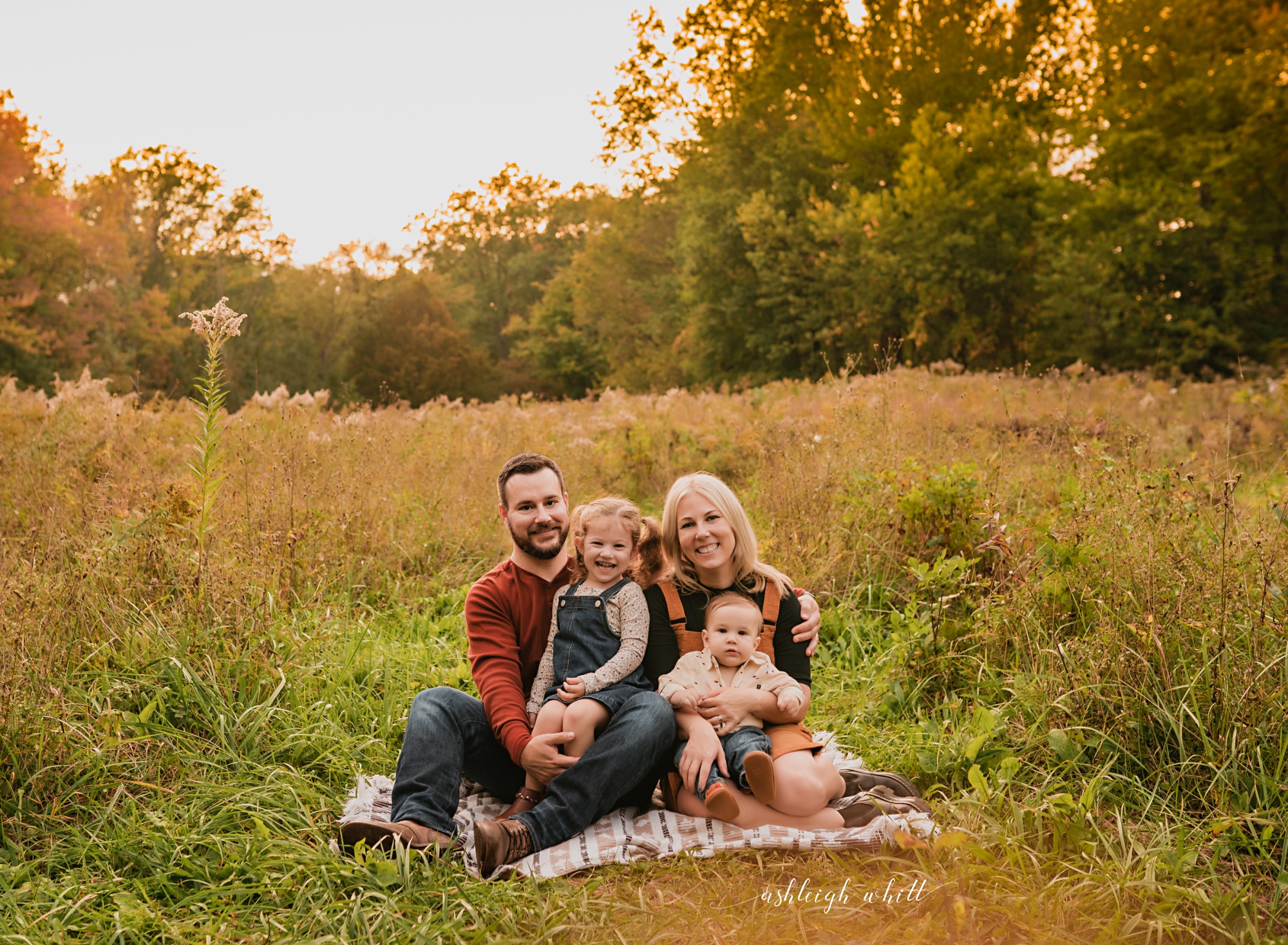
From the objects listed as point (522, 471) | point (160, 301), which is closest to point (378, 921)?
point (522, 471)

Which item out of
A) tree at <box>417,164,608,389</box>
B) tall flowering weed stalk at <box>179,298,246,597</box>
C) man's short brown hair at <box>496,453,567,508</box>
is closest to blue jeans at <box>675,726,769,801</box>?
man's short brown hair at <box>496,453,567,508</box>

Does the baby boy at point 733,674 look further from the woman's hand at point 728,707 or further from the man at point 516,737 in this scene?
the man at point 516,737

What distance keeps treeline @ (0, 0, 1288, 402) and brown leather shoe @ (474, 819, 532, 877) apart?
5.91 meters

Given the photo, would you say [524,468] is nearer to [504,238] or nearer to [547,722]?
[547,722]

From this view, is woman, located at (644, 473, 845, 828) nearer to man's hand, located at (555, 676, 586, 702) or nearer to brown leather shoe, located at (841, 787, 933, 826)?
brown leather shoe, located at (841, 787, 933, 826)

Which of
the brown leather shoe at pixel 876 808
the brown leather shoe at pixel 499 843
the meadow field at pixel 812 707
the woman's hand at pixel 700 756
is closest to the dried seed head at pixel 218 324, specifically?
the meadow field at pixel 812 707

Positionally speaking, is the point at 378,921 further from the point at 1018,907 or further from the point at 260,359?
the point at 260,359

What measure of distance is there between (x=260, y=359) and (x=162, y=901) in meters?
35.9

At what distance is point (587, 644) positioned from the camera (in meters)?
2.97

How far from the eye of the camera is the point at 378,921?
2.20m

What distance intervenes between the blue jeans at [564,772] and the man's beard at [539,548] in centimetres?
62

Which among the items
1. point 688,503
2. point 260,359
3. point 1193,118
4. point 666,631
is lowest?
point 666,631

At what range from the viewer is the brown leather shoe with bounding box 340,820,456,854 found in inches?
98.7

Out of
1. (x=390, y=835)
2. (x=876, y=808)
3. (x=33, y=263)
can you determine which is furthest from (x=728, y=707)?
(x=33, y=263)
